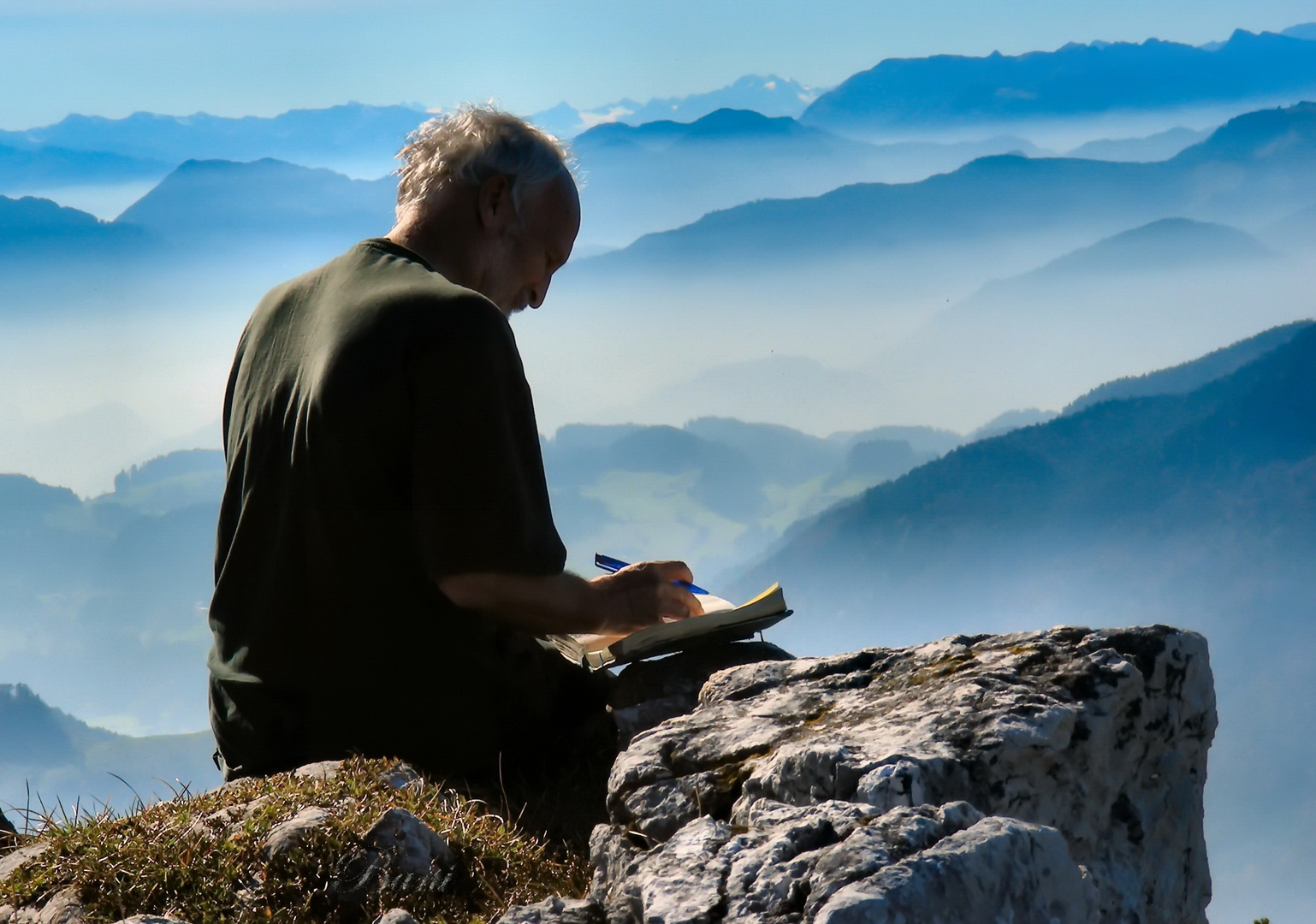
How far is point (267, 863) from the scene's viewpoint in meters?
2.72

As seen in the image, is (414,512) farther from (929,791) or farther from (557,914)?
(929,791)

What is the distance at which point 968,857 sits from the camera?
192 centimetres

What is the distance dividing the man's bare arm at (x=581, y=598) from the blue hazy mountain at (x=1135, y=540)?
139 m

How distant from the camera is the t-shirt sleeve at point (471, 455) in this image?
3.25 m

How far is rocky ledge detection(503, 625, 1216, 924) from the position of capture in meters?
1.95

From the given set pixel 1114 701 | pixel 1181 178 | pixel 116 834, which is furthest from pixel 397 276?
pixel 1181 178

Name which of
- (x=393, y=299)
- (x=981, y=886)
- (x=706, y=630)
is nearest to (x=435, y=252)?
(x=393, y=299)

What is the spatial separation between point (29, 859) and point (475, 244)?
2292 mm

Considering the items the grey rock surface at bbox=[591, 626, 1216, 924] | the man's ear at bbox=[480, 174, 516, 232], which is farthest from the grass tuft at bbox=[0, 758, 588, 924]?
the man's ear at bbox=[480, 174, 516, 232]

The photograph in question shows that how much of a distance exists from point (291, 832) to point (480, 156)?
226 centimetres

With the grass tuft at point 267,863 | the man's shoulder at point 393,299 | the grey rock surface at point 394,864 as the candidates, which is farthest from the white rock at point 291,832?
the man's shoulder at point 393,299

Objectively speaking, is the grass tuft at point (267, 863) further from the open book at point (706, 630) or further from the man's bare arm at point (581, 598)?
the open book at point (706, 630)

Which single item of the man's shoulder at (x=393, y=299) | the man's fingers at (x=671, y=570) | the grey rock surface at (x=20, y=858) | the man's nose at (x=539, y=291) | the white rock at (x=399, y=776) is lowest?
the grey rock surface at (x=20, y=858)

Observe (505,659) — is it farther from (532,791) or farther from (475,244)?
(475,244)
